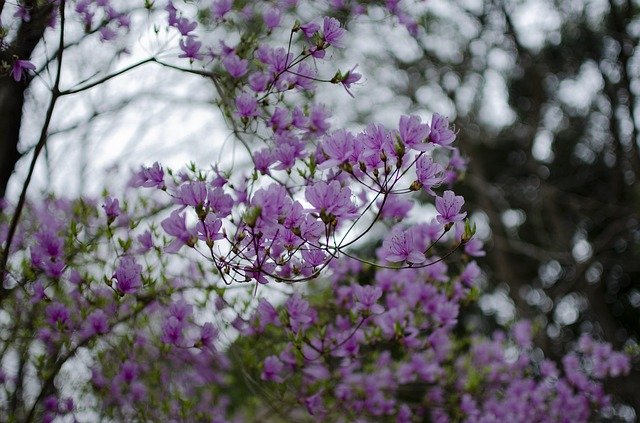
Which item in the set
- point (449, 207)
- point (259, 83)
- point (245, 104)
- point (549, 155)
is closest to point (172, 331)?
point (245, 104)

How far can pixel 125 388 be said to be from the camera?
10.8 feet

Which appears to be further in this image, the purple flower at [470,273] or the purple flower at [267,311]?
the purple flower at [470,273]

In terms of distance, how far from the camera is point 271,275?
1.67 metres

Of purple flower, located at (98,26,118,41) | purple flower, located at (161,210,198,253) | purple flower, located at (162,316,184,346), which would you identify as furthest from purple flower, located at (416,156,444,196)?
purple flower, located at (98,26,118,41)

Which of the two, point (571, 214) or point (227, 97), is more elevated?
point (227, 97)

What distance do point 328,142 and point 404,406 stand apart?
2.32m

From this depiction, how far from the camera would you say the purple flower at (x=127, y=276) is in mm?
1969

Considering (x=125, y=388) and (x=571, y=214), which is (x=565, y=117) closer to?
(x=571, y=214)

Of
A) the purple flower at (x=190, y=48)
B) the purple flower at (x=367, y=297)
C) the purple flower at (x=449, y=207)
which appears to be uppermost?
the purple flower at (x=190, y=48)

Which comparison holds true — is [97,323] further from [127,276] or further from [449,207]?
[449,207]

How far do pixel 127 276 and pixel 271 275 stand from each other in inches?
23.0

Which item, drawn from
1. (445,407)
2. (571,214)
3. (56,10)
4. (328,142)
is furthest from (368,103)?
(328,142)

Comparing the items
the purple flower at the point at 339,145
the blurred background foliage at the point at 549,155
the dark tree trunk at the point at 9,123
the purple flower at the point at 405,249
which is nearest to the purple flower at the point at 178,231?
the purple flower at the point at 339,145

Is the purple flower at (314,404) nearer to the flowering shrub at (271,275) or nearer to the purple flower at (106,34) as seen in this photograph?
the flowering shrub at (271,275)
